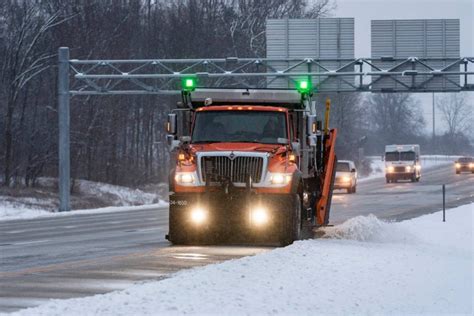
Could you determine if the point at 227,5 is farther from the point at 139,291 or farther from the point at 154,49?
the point at 139,291

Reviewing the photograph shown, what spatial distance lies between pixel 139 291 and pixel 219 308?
135 cm

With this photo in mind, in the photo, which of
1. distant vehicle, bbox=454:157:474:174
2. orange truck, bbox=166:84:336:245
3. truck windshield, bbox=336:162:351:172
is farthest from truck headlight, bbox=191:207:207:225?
distant vehicle, bbox=454:157:474:174

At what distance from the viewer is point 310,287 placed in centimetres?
1416

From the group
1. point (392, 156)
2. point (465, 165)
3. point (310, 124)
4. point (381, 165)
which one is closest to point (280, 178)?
point (310, 124)

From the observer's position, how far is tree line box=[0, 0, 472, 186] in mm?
52000

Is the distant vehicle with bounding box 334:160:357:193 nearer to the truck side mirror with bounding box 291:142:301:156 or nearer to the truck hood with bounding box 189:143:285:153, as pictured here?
the truck side mirror with bounding box 291:142:301:156

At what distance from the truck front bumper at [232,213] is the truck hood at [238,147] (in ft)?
2.85

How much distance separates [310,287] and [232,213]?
8.10m

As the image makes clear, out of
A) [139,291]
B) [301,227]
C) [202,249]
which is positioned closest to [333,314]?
[139,291]

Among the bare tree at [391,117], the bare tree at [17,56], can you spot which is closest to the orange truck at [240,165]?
the bare tree at [17,56]

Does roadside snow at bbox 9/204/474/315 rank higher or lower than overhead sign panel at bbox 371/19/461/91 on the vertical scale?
lower

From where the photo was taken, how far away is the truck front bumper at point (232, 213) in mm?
22047

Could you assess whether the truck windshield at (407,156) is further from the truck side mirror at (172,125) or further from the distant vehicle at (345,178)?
the truck side mirror at (172,125)

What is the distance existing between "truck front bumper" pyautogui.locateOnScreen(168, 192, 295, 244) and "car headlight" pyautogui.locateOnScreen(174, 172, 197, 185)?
0.23 meters
